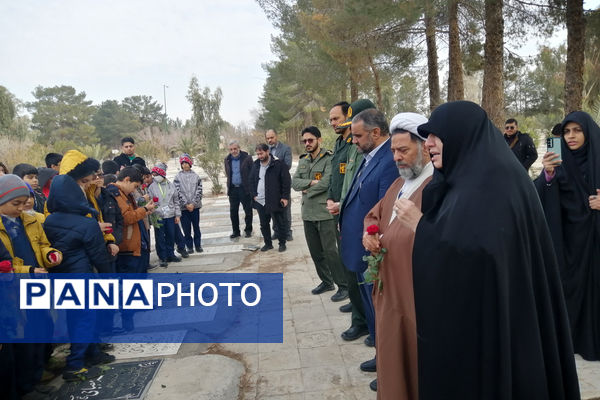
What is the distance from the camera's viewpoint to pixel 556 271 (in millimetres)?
1750


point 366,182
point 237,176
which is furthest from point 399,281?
point 237,176

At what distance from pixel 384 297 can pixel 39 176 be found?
4984mm

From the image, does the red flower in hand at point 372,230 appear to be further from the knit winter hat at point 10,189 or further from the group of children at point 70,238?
the knit winter hat at point 10,189

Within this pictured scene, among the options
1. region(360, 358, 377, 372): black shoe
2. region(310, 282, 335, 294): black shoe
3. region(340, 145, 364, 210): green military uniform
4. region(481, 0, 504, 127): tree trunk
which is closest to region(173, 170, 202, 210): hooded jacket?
region(310, 282, 335, 294): black shoe

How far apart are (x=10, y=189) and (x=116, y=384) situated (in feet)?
5.50

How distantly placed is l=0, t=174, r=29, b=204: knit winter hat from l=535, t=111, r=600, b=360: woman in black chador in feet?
13.3

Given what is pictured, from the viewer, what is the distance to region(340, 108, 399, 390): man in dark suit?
309cm

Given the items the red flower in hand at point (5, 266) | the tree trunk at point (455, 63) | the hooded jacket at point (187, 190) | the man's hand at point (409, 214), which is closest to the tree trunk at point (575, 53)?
the tree trunk at point (455, 63)

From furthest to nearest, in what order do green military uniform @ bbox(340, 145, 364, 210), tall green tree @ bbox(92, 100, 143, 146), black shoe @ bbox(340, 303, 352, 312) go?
tall green tree @ bbox(92, 100, 143, 146) < black shoe @ bbox(340, 303, 352, 312) < green military uniform @ bbox(340, 145, 364, 210)

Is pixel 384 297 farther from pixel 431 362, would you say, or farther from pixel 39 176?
pixel 39 176

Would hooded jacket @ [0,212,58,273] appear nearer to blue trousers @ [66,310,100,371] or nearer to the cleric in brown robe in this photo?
blue trousers @ [66,310,100,371]

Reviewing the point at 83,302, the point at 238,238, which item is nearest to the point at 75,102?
the point at 238,238

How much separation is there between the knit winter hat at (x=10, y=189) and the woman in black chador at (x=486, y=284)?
275cm

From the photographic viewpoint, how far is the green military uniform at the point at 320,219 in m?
4.76
